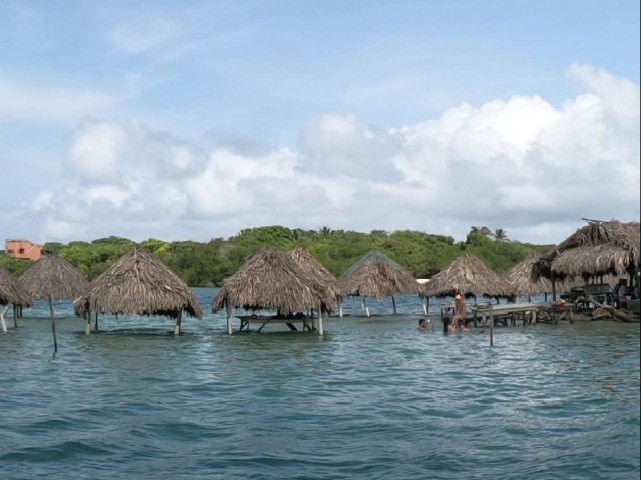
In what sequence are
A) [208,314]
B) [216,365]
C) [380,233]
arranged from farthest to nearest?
[380,233]
[208,314]
[216,365]

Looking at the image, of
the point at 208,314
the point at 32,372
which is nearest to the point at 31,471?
the point at 32,372

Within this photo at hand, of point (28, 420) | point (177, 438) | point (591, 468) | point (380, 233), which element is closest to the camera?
point (591, 468)

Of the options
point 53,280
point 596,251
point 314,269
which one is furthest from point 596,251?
point 53,280

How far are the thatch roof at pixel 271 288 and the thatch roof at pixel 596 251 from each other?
32.5ft

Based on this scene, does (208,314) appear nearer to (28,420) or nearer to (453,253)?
(28,420)

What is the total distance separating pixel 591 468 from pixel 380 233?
101490 mm

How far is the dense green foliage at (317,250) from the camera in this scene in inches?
3179

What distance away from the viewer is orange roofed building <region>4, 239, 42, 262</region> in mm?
80562

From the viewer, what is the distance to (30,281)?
124 ft

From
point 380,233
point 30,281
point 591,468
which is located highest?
point 380,233

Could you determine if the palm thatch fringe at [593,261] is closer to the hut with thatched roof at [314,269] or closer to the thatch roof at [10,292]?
the hut with thatched roof at [314,269]

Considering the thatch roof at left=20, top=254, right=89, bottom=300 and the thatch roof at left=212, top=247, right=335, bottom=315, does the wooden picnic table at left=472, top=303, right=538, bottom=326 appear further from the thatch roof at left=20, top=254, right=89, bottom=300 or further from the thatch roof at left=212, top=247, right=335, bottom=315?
the thatch roof at left=20, top=254, right=89, bottom=300

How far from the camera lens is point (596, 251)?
1208 inches

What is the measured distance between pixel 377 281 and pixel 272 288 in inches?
508
